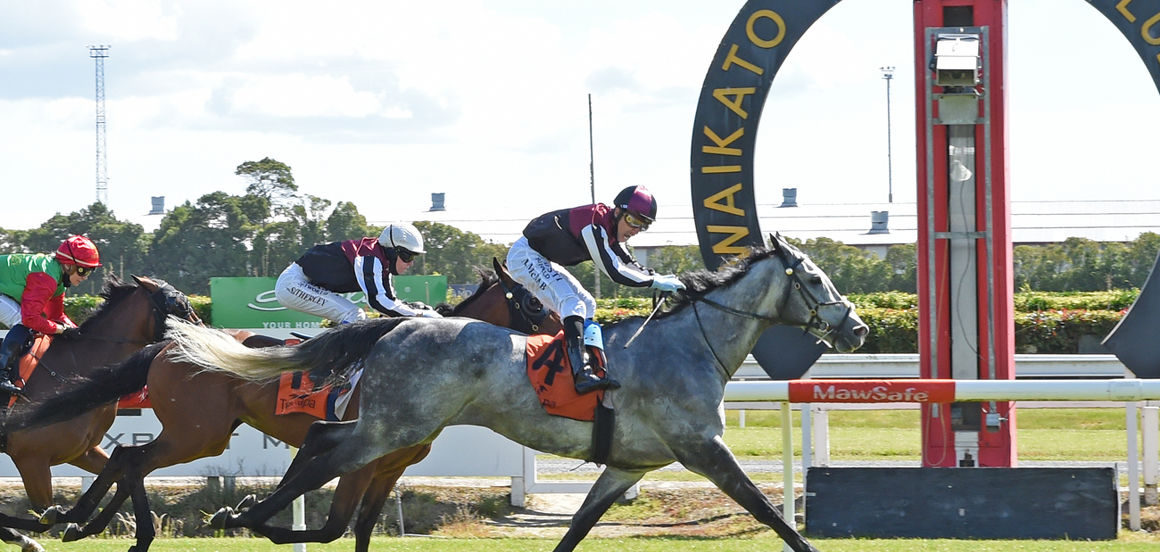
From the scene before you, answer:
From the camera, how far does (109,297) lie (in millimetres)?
8172

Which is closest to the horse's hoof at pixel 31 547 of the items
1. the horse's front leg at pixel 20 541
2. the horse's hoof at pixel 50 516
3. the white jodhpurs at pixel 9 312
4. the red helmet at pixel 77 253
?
the horse's front leg at pixel 20 541

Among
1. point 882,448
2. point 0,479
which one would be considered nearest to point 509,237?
point 882,448

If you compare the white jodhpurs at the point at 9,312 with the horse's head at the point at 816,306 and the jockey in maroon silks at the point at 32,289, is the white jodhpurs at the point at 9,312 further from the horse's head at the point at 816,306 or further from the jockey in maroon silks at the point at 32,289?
the horse's head at the point at 816,306

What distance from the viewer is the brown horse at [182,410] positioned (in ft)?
22.6

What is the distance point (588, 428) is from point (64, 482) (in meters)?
6.89

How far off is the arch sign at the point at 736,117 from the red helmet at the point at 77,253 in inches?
147

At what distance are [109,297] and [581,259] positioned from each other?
10.9 ft

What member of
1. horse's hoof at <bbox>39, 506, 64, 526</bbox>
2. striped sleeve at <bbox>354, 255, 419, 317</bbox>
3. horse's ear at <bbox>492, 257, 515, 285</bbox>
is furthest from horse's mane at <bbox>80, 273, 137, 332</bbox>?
horse's ear at <bbox>492, 257, 515, 285</bbox>

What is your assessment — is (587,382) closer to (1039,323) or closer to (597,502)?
(597,502)

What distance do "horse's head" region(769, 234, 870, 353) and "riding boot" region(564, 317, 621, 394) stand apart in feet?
2.98

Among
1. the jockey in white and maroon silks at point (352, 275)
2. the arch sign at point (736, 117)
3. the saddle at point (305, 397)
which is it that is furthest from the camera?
the arch sign at point (736, 117)

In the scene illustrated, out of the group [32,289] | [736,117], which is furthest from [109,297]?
[736,117]

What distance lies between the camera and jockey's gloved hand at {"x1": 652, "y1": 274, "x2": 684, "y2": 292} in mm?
6016

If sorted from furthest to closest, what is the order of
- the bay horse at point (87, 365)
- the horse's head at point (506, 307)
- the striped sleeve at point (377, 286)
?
the bay horse at point (87, 365) → the striped sleeve at point (377, 286) → the horse's head at point (506, 307)
